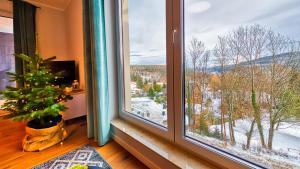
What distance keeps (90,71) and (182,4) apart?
1.29 metres

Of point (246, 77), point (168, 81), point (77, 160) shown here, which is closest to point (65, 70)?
point (77, 160)

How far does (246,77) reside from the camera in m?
0.94

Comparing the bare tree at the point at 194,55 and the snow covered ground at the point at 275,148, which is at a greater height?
the bare tree at the point at 194,55

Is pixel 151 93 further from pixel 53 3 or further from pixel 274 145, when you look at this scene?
pixel 53 3

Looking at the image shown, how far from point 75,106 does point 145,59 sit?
5.24 feet

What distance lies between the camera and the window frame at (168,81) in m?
1.31

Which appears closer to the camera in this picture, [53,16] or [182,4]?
[182,4]

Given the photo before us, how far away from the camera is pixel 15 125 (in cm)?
252

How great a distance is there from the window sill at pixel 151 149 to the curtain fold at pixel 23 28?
7.96 ft

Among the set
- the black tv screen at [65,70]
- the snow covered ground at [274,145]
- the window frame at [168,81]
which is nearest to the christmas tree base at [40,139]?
the window frame at [168,81]

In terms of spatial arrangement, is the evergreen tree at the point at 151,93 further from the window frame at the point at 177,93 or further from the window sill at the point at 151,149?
the window sill at the point at 151,149

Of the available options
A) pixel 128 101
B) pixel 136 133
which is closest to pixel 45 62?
pixel 128 101

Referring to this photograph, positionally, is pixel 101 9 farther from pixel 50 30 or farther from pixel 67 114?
pixel 50 30

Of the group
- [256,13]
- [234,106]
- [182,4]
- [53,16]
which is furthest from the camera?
[53,16]
